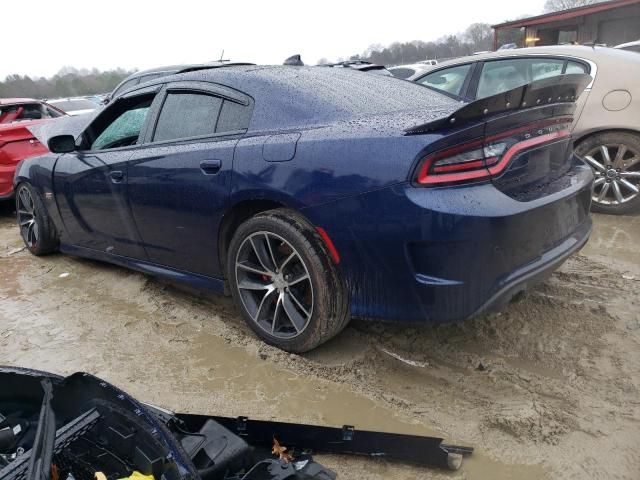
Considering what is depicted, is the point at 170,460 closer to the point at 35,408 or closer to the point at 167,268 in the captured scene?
the point at 35,408

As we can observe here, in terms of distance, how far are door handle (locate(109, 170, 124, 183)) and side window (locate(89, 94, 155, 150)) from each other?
29 cm

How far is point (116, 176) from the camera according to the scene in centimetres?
355

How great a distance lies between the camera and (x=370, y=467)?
6.86 ft

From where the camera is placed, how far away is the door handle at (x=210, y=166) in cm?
289

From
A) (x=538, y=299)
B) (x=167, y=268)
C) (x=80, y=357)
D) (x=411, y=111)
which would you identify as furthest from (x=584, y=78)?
(x=80, y=357)

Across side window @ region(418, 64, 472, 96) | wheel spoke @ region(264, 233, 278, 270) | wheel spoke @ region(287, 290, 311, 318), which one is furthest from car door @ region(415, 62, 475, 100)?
wheel spoke @ region(287, 290, 311, 318)

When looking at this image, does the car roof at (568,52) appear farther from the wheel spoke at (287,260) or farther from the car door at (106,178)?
the wheel spoke at (287,260)

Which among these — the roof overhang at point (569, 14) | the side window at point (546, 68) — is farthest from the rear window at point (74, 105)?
the roof overhang at point (569, 14)

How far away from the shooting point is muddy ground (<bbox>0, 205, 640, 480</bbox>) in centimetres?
215

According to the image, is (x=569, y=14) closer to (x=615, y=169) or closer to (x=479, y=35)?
(x=615, y=169)

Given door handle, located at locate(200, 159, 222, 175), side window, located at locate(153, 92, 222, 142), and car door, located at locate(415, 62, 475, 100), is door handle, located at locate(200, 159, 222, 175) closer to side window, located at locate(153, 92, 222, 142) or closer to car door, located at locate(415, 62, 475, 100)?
side window, located at locate(153, 92, 222, 142)

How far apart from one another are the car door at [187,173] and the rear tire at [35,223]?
1.79 m

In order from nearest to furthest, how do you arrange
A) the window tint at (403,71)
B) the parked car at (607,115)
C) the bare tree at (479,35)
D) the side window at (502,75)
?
1. the parked car at (607,115)
2. the side window at (502,75)
3. the window tint at (403,71)
4. the bare tree at (479,35)

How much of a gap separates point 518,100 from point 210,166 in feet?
5.41
